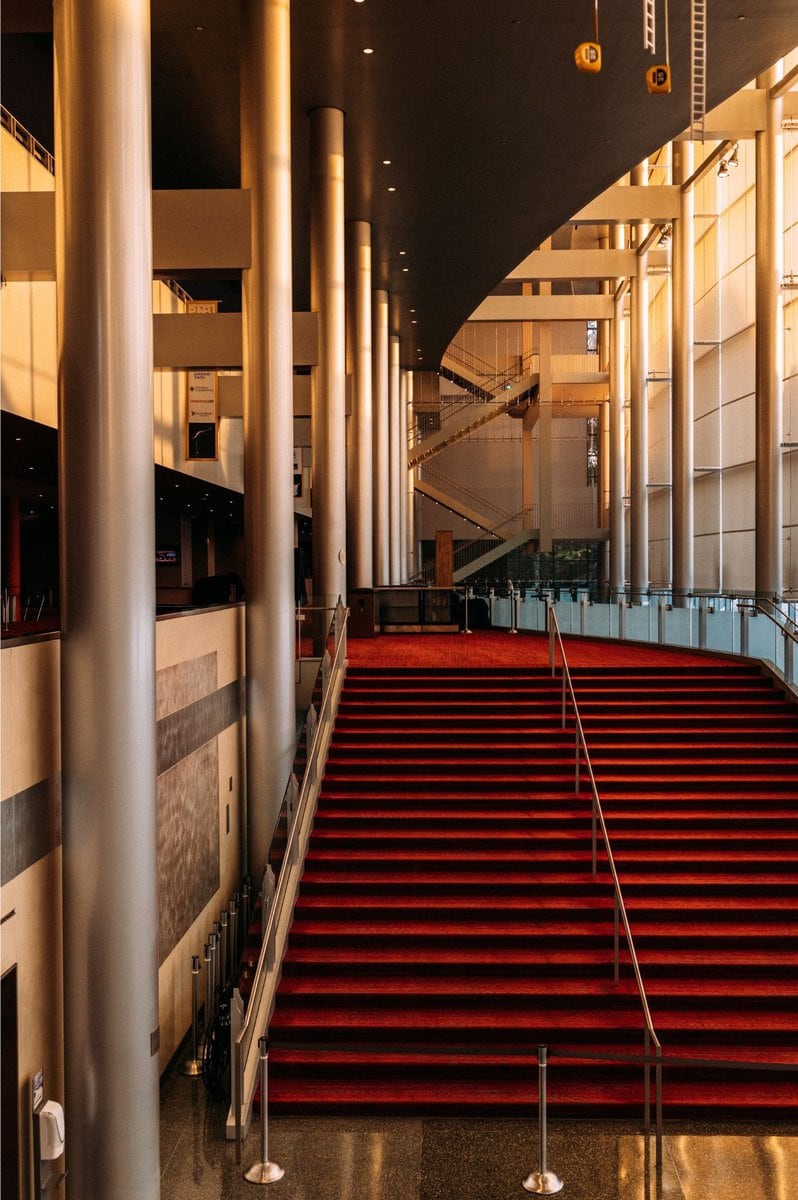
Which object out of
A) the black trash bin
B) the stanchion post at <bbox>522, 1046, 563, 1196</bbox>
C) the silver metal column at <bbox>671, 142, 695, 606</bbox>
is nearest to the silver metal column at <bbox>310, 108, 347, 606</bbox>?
the black trash bin

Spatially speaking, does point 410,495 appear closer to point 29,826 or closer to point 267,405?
point 267,405

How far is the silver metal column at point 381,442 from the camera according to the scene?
88.4 ft

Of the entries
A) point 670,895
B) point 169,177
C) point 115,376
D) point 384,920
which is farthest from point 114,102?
point 169,177

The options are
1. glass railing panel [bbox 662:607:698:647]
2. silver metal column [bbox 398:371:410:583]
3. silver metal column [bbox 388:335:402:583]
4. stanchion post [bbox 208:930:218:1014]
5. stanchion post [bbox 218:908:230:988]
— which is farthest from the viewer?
silver metal column [bbox 398:371:410:583]

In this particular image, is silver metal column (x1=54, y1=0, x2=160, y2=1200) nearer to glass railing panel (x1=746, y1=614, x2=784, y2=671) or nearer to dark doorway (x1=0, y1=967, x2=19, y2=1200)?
dark doorway (x1=0, y1=967, x2=19, y2=1200)

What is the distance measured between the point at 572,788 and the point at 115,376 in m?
6.98

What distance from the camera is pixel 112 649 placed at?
6289 millimetres

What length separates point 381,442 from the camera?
28.1m

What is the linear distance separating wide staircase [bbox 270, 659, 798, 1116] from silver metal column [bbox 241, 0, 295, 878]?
953 millimetres

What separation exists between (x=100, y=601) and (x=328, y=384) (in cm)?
1103

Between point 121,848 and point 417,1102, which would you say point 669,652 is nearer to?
point 417,1102

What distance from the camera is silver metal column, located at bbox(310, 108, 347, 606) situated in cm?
1630

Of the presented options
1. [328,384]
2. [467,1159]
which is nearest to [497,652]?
[328,384]

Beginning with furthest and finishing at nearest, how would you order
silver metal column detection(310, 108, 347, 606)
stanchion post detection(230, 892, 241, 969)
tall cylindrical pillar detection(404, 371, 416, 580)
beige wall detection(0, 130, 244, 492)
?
tall cylindrical pillar detection(404, 371, 416, 580)
silver metal column detection(310, 108, 347, 606)
beige wall detection(0, 130, 244, 492)
stanchion post detection(230, 892, 241, 969)
